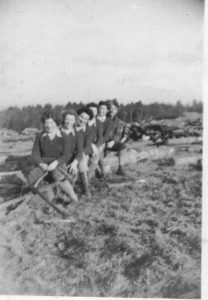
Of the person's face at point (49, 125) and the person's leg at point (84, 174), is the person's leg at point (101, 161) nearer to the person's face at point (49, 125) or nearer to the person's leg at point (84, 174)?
the person's leg at point (84, 174)

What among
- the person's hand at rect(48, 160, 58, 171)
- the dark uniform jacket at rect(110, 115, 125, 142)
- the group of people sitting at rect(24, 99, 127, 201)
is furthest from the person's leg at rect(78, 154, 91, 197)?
the dark uniform jacket at rect(110, 115, 125, 142)

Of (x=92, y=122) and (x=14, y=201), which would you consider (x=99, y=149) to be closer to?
(x=92, y=122)

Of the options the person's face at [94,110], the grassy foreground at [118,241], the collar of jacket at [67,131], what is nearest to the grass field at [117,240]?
the grassy foreground at [118,241]

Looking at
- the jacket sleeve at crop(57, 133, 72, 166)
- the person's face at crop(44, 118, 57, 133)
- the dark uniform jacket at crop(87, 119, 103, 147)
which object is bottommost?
the jacket sleeve at crop(57, 133, 72, 166)

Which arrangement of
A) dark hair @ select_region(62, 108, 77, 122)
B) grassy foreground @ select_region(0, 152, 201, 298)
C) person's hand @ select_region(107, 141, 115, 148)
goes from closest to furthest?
1. grassy foreground @ select_region(0, 152, 201, 298)
2. dark hair @ select_region(62, 108, 77, 122)
3. person's hand @ select_region(107, 141, 115, 148)

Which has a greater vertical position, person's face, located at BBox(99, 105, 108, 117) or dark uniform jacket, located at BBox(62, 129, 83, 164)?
person's face, located at BBox(99, 105, 108, 117)

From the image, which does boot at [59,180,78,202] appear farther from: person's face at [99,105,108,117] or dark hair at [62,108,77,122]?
person's face at [99,105,108,117]

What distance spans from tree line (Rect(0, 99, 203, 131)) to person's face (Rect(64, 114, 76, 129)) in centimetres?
6

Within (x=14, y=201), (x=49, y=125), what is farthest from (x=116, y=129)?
(x=14, y=201)

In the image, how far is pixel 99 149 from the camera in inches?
152

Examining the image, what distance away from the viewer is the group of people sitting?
379 cm

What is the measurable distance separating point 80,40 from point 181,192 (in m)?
1.64

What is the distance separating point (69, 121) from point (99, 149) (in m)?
0.38

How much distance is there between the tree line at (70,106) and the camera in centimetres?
377
